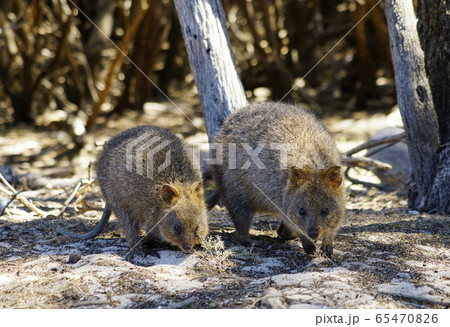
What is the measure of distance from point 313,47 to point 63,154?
20.0 feet

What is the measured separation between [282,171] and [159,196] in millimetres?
1170

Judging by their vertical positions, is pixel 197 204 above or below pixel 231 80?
below

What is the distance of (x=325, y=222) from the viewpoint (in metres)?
4.89

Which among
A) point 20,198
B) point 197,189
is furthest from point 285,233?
point 20,198

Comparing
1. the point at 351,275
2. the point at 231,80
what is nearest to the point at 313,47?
the point at 231,80

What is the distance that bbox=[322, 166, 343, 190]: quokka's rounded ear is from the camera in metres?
4.87

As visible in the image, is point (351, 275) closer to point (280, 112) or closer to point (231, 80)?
point (280, 112)

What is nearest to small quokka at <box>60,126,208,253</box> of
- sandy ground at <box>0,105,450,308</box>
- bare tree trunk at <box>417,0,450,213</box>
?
sandy ground at <box>0,105,450,308</box>

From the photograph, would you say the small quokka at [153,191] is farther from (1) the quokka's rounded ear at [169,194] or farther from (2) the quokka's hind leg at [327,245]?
(2) the quokka's hind leg at [327,245]

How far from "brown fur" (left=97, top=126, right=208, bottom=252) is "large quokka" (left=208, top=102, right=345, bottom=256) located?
1.36 ft

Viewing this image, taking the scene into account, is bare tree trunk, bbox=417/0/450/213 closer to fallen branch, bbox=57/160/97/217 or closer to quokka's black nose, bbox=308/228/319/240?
quokka's black nose, bbox=308/228/319/240

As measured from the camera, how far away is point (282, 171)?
17.1 ft

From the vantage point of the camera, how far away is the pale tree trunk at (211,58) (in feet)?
20.1

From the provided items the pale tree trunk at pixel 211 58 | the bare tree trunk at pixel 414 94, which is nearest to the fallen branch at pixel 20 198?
the pale tree trunk at pixel 211 58
